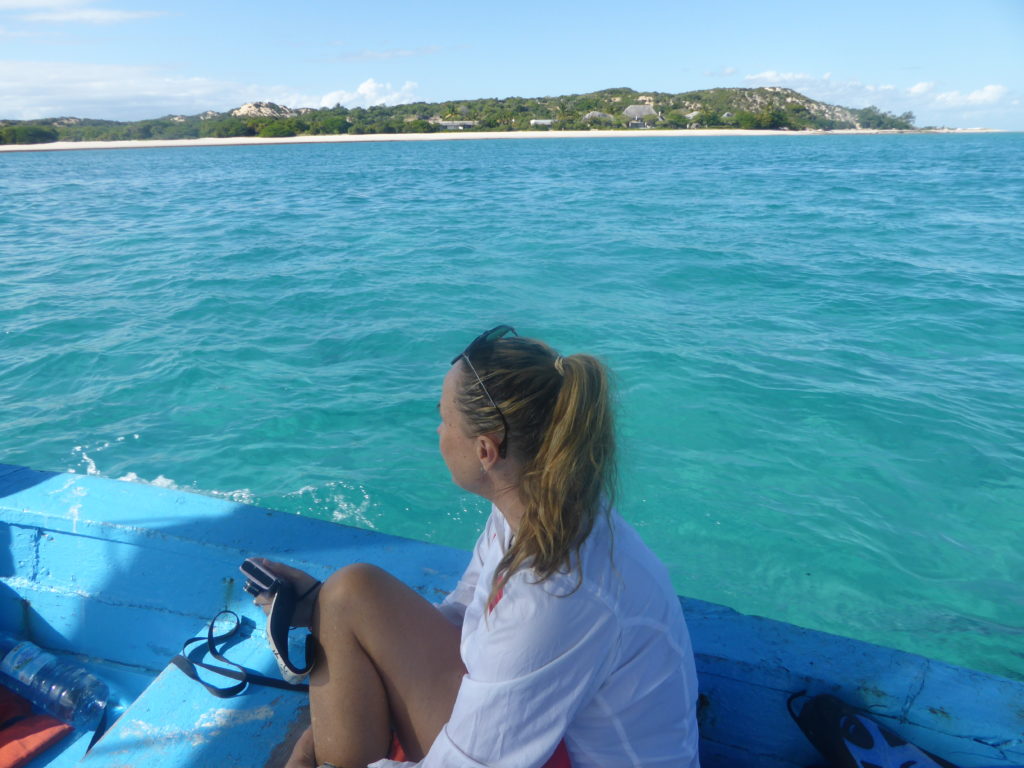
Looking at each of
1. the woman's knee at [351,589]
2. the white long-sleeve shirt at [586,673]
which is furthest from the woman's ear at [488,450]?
the woman's knee at [351,589]

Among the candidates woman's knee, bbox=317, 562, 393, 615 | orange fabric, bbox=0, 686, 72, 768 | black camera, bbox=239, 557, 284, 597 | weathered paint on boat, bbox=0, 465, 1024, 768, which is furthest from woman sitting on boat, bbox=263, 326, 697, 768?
orange fabric, bbox=0, 686, 72, 768

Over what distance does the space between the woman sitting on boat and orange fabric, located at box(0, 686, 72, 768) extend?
1123 millimetres

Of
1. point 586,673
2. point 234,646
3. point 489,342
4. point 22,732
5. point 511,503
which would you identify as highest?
point 489,342

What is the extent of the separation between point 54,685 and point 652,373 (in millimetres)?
5247

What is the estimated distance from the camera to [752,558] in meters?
4.11

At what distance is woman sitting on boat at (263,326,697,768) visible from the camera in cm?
108

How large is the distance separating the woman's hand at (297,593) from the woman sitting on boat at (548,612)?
176 mm

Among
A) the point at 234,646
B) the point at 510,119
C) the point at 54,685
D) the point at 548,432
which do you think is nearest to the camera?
the point at 548,432

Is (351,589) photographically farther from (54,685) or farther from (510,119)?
(510,119)

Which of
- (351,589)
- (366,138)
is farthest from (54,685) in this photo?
(366,138)

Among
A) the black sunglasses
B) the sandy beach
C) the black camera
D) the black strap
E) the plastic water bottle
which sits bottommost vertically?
the plastic water bottle

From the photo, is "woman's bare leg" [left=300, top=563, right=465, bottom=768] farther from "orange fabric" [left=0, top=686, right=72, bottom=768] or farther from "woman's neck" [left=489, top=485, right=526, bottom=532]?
"orange fabric" [left=0, top=686, right=72, bottom=768]

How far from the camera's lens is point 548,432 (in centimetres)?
Result: 121

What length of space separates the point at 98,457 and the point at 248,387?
4.61ft
